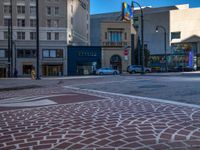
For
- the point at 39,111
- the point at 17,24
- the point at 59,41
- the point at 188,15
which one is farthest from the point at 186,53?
the point at 39,111

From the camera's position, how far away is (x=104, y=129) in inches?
250

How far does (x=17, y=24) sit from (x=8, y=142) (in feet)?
218

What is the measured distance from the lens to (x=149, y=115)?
25.8 ft

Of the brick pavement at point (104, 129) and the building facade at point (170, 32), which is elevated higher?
the building facade at point (170, 32)

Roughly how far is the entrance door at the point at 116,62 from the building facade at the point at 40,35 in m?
10.5

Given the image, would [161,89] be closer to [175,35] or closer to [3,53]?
[3,53]

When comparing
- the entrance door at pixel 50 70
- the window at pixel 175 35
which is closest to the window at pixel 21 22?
the entrance door at pixel 50 70

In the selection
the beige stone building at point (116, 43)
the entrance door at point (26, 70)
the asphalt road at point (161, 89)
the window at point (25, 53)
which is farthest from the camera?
the beige stone building at point (116, 43)

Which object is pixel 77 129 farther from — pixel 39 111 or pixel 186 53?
pixel 186 53

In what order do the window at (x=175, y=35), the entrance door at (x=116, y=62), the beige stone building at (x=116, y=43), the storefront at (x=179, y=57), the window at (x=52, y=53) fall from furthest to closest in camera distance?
1. the window at (x=175, y=35)
2. the storefront at (x=179, y=57)
3. the entrance door at (x=116, y=62)
4. the beige stone building at (x=116, y=43)
5. the window at (x=52, y=53)

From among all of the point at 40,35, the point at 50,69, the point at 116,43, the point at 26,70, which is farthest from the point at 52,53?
the point at 116,43

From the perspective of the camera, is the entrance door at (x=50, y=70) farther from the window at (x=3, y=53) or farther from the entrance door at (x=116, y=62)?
the entrance door at (x=116, y=62)

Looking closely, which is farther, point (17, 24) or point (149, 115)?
point (17, 24)

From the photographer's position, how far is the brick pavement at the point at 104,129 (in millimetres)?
5227
